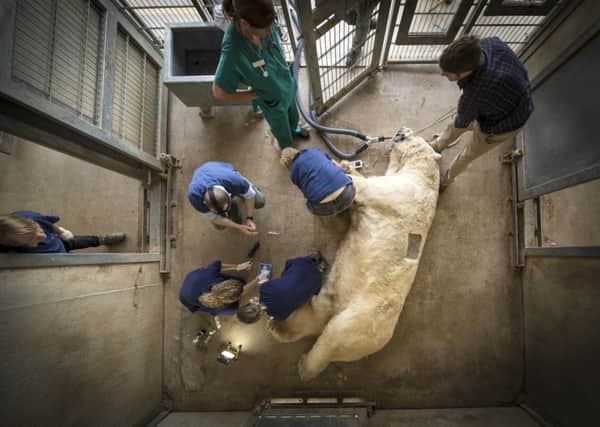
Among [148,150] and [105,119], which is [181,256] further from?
[105,119]

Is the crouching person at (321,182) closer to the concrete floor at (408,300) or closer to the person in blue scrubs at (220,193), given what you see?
the person in blue scrubs at (220,193)

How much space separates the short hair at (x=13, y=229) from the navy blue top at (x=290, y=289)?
142 centimetres

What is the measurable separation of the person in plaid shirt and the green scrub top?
40.3 inches

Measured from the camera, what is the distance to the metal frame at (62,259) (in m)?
1.57

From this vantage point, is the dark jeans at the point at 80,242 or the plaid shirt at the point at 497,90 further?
the dark jeans at the point at 80,242

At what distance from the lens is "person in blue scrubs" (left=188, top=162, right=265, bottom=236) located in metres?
1.96

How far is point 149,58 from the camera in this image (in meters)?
2.71

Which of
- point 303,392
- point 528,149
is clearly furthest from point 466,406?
point 528,149

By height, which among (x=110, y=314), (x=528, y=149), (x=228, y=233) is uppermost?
(x=528, y=149)

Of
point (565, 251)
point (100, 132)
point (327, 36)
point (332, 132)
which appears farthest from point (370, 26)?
point (565, 251)

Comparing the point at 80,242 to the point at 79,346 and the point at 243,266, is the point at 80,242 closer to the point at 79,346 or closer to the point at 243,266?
the point at 79,346

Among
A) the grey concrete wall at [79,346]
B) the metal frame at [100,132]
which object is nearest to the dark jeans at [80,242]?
the metal frame at [100,132]

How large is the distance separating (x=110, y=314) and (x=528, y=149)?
3894 mm

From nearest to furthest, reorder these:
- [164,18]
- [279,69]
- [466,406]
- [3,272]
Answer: [3,272] → [279,69] → [164,18] → [466,406]
